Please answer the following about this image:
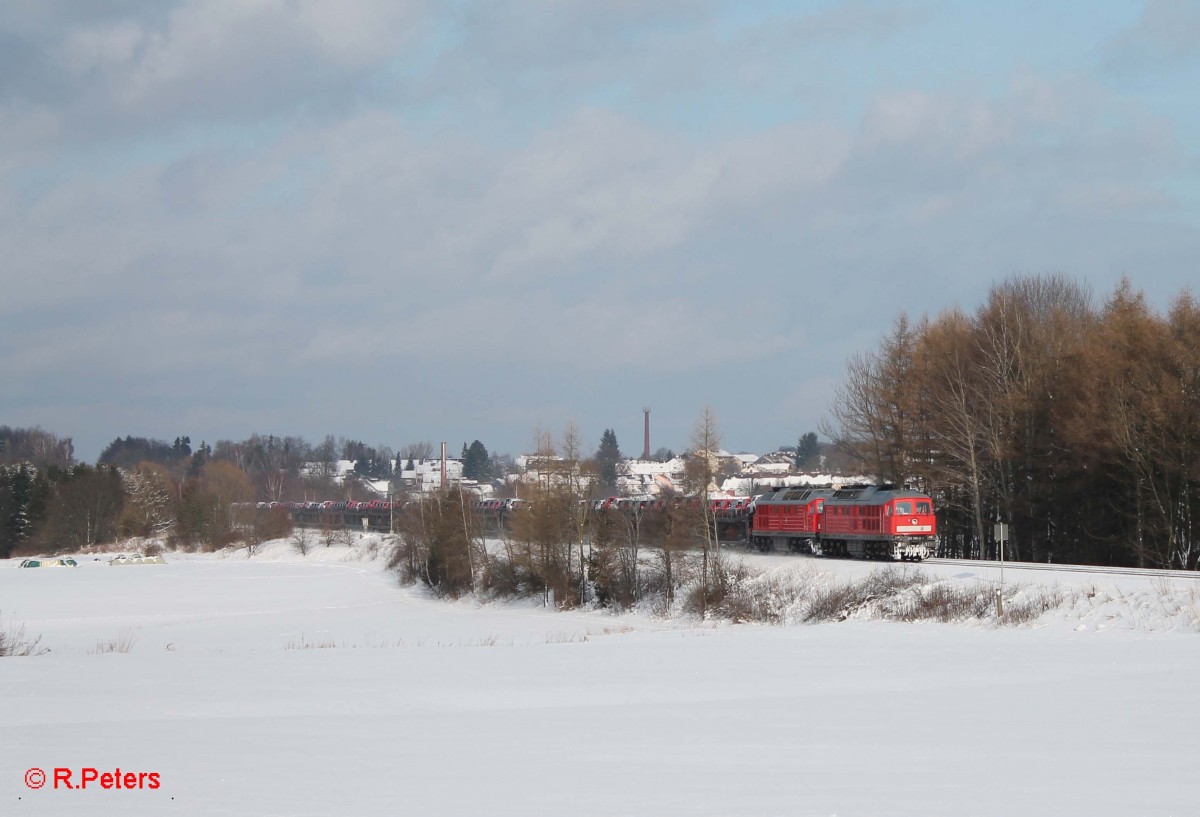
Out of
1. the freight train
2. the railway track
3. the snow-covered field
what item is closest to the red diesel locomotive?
the freight train

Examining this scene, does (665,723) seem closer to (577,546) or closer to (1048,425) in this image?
(1048,425)

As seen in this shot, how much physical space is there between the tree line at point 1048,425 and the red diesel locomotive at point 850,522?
589 centimetres

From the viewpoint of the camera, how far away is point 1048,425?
5622cm

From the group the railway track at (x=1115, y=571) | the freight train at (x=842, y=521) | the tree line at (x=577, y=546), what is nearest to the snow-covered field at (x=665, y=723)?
the railway track at (x=1115, y=571)

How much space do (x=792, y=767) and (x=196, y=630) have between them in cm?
4612

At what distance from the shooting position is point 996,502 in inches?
2328

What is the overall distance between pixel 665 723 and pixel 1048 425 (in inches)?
1730

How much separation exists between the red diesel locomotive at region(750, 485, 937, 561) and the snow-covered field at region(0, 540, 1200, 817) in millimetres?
12280

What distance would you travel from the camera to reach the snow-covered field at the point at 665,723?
42.2 feet

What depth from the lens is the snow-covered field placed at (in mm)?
12859

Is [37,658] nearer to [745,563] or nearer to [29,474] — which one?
[745,563]

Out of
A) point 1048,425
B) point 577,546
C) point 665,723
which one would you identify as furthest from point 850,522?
point 665,723

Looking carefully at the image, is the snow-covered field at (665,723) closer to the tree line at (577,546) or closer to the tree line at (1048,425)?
the tree line at (1048,425)

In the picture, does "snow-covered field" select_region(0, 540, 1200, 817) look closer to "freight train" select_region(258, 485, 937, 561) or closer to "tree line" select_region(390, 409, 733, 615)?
"freight train" select_region(258, 485, 937, 561)
